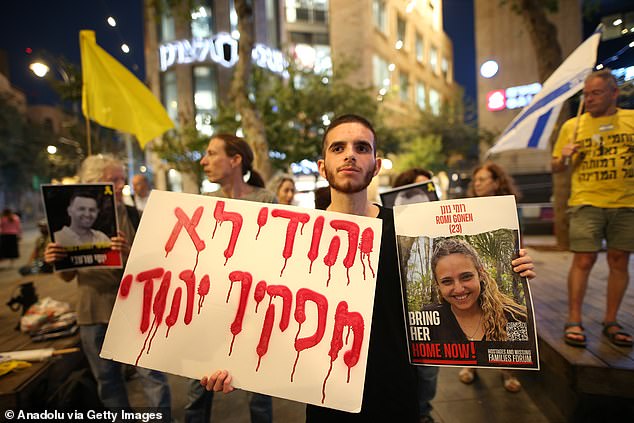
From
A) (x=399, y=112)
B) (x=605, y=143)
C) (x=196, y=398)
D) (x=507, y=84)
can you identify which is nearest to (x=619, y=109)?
(x=605, y=143)

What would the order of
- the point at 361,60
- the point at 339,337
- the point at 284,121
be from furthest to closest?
the point at 361,60, the point at 284,121, the point at 339,337

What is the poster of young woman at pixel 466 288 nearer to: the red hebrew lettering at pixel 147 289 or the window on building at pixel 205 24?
the red hebrew lettering at pixel 147 289

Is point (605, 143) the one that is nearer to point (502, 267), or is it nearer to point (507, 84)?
point (502, 267)

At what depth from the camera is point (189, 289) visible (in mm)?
1576

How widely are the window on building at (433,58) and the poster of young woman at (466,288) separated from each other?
37.0 metres

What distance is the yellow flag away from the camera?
12.6 feet

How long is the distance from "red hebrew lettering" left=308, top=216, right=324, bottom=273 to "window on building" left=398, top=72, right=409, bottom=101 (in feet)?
95.5

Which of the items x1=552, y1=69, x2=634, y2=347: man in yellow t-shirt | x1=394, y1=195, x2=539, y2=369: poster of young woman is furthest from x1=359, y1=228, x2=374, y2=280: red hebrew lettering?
x1=552, y1=69, x2=634, y2=347: man in yellow t-shirt

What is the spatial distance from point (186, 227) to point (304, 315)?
68 cm

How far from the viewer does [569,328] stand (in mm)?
2832

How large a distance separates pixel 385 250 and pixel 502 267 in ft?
1.50

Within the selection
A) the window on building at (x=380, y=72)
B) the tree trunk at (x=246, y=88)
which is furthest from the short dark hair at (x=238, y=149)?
the window on building at (x=380, y=72)

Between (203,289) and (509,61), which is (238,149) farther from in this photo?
(509,61)

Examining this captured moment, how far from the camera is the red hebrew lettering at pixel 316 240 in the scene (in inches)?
59.8
